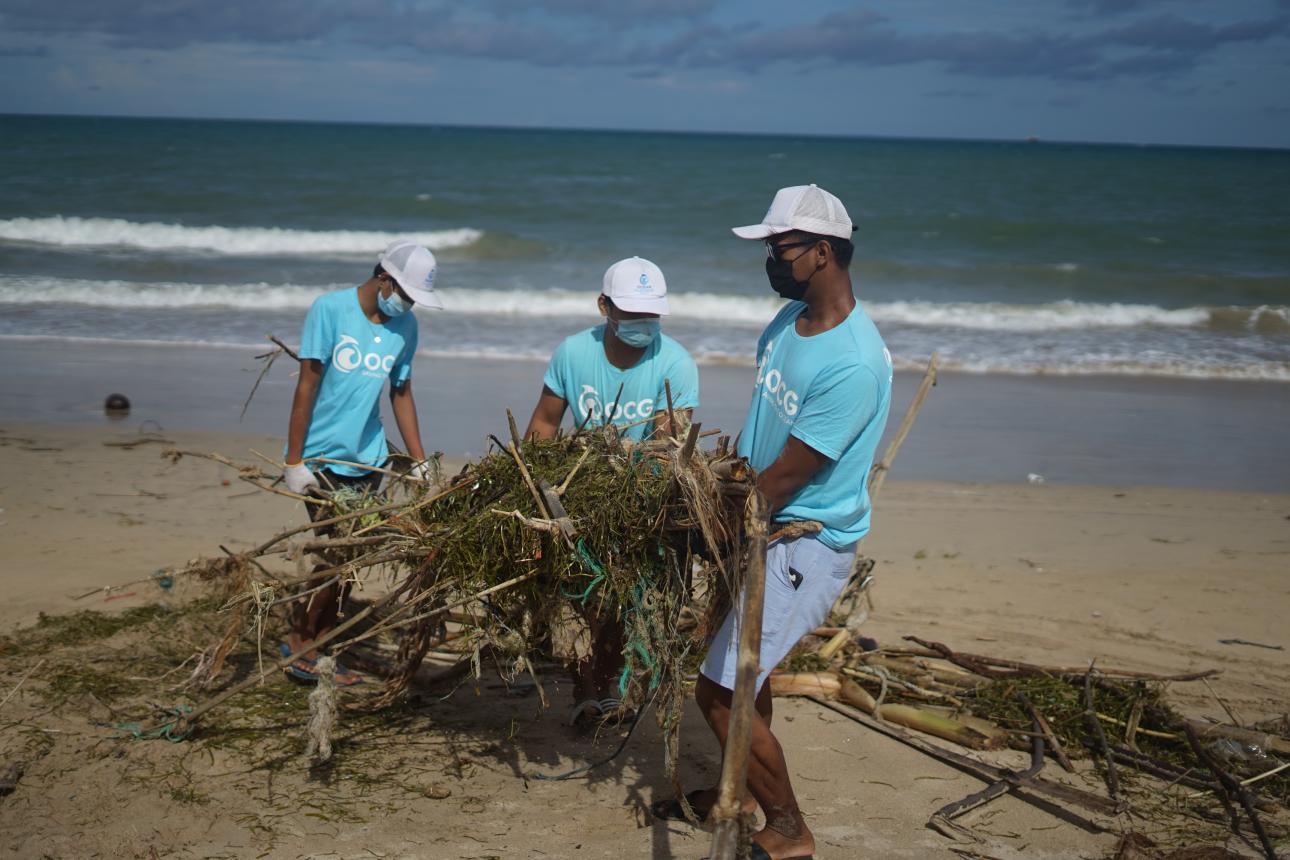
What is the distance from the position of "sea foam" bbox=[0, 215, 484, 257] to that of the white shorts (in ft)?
69.8

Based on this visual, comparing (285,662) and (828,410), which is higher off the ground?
(828,410)

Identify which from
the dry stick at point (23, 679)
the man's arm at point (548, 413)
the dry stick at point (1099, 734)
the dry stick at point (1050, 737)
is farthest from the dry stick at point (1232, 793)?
the dry stick at point (23, 679)

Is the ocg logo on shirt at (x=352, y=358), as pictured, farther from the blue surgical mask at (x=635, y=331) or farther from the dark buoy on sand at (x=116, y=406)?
the dark buoy on sand at (x=116, y=406)

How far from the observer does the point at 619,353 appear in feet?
14.3

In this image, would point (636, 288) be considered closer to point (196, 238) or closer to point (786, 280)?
point (786, 280)

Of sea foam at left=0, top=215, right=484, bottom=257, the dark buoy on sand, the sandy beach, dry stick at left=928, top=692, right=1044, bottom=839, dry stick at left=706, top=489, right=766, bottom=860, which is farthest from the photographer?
sea foam at left=0, top=215, right=484, bottom=257

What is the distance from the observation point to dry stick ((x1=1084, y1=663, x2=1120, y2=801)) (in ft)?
13.4

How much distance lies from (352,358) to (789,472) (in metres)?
2.33

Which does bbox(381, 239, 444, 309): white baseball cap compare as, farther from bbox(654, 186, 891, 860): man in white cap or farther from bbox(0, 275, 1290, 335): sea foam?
bbox(0, 275, 1290, 335): sea foam

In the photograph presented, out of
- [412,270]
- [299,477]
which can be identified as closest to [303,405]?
[299,477]

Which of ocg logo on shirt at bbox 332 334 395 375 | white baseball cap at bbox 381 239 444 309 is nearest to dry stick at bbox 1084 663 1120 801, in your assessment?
white baseball cap at bbox 381 239 444 309

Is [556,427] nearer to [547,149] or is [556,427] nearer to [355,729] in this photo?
[355,729]

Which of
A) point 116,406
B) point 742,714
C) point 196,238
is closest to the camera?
point 742,714

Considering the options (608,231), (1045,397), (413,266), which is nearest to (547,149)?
(608,231)
